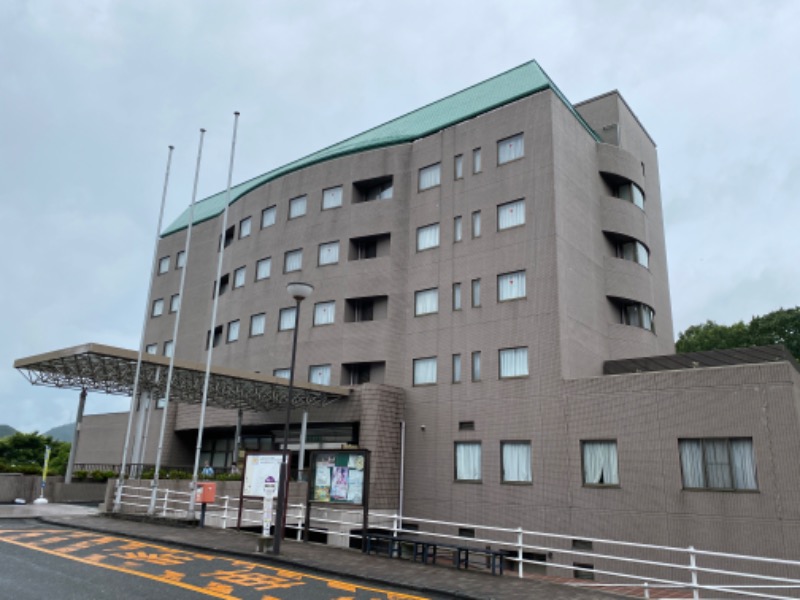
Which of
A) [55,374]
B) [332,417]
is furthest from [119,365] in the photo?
[332,417]

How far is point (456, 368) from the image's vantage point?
98.1ft

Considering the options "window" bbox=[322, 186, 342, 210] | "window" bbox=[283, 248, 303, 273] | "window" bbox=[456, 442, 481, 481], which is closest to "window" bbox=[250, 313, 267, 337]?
"window" bbox=[283, 248, 303, 273]

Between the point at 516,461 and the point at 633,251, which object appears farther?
the point at 633,251

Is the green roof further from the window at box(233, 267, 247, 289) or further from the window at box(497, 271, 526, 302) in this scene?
the window at box(497, 271, 526, 302)

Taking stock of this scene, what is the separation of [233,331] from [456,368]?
16784mm

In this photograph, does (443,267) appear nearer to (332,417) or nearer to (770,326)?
(332,417)

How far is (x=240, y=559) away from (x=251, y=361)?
2310cm

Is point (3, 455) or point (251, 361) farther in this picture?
point (3, 455)

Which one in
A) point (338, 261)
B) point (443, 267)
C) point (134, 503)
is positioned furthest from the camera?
point (338, 261)

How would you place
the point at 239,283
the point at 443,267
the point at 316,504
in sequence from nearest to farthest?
the point at 316,504 → the point at 443,267 → the point at 239,283

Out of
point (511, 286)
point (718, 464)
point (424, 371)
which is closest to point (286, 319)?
point (424, 371)

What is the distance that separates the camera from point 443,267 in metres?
31.9

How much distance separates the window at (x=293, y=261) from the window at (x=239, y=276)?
3.74 meters

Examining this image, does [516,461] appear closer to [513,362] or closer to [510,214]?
[513,362]
